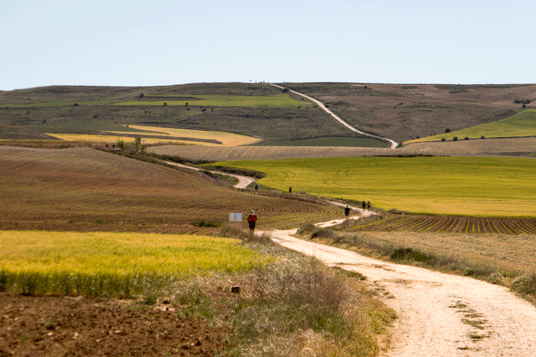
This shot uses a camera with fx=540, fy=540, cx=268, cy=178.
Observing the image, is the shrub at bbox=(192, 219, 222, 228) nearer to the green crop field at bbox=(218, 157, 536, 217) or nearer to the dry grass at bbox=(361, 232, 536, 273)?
the dry grass at bbox=(361, 232, 536, 273)

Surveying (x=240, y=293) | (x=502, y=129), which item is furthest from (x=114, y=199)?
(x=502, y=129)

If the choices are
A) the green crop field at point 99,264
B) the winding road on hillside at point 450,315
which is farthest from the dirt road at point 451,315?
the green crop field at point 99,264

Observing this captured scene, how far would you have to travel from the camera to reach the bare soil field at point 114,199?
136ft

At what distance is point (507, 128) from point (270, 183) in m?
108

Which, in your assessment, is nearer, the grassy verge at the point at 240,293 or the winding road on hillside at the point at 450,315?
the grassy verge at the point at 240,293

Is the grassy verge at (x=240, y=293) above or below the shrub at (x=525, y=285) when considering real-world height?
above

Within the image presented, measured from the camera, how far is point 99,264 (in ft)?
46.6

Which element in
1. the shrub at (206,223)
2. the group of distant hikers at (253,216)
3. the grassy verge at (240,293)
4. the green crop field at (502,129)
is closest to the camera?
the grassy verge at (240,293)

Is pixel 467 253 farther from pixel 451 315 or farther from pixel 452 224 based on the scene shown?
pixel 452 224

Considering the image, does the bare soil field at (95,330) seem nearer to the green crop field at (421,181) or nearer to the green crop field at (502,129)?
the green crop field at (421,181)

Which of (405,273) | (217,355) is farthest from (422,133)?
(217,355)

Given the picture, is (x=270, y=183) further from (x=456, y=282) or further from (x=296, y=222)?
(x=456, y=282)

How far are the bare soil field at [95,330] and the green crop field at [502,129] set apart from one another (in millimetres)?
150826

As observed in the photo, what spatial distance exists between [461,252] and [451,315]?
17255 mm
